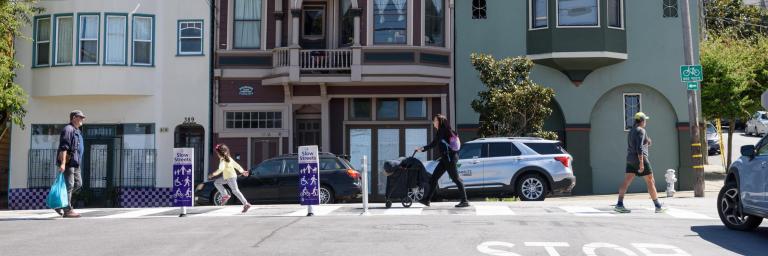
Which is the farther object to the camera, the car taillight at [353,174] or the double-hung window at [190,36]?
the double-hung window at [190,36]

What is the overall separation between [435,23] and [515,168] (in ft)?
24.1

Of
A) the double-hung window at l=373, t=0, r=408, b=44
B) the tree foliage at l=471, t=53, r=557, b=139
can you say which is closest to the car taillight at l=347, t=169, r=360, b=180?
the tree foliage at l=471, t=53, r=557, b=139

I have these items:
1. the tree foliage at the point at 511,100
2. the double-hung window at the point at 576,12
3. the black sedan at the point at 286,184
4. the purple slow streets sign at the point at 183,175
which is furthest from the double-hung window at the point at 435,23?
the purple slow streets sign at the point at 183,175

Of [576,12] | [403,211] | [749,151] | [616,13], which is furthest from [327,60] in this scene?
[749,151]

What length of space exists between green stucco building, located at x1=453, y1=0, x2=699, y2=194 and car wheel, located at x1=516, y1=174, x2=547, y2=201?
622cm

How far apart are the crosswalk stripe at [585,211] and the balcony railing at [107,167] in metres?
14.0

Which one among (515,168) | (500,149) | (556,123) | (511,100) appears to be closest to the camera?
(515,168)

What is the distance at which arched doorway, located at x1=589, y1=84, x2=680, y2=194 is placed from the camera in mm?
24453

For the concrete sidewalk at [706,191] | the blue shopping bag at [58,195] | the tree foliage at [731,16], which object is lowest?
the concrete sidewalk at [706,191]

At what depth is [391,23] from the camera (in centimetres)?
2352

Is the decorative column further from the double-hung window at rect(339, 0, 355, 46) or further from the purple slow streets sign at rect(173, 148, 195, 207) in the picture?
the purple slow streets sign at rect(173, 148, 195, 207)

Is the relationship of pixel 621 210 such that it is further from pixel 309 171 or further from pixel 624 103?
pixel 624 103

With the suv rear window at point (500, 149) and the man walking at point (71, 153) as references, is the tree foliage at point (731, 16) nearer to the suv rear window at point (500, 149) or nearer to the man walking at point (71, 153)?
the suv rear window at point (500, 149)

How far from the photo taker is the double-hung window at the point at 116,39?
2325 cm
